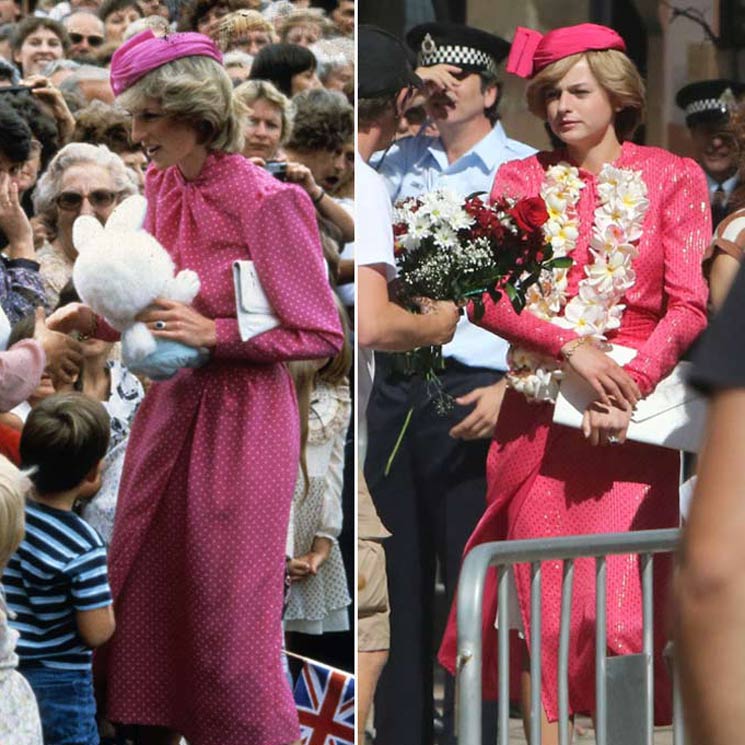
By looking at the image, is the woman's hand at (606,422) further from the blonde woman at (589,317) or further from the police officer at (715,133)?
the police officer at (715,133)

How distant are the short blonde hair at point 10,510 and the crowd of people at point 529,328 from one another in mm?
1071

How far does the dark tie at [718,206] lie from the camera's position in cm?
495

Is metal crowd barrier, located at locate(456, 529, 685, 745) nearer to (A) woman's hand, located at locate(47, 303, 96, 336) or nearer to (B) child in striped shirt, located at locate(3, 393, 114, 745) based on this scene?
(B) child in striped shirt, located at locate(3, 393, 114, 745)

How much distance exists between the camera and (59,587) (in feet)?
14.4

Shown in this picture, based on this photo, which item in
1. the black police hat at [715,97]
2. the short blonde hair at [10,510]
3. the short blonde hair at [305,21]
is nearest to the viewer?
the short blonde hair at [10,510]

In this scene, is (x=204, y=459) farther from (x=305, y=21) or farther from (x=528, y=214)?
(x=305, y=21)

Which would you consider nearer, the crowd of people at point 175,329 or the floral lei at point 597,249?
the crowd of people at point 175,329

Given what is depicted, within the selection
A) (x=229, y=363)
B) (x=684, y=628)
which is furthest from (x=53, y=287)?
(x=684, y=628)

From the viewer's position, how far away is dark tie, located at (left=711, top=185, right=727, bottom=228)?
4945 millimetres

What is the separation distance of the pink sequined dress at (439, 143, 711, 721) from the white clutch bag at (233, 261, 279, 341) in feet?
2.08

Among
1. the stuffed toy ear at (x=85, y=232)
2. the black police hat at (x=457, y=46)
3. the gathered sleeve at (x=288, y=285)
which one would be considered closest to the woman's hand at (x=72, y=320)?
the stuffed toy ear at (x=85, y=232)

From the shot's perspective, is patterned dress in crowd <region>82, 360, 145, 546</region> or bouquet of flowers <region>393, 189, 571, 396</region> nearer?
patterned dress in crowd <region>82, 360, 145, 546</region>

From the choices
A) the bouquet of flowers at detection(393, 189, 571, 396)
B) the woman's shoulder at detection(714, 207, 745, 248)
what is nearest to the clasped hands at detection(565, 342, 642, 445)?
the bouquet of flowers at detection(393, 189, 571, 396)

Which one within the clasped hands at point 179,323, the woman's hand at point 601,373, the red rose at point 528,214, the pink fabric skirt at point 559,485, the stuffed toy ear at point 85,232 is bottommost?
the pink fabric skirt at point 559,485
